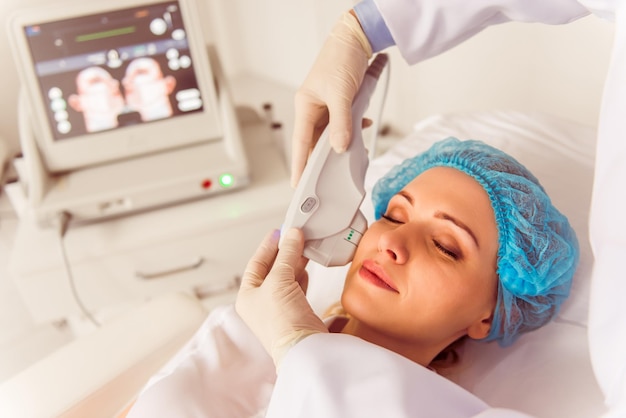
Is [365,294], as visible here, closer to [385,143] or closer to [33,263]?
[33,263]

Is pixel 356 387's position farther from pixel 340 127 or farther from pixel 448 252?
pixel 340 127

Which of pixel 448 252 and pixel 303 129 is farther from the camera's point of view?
pixel 303 129

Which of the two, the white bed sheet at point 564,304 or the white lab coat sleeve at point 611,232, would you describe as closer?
the white lab coat sleeve at point 611,232

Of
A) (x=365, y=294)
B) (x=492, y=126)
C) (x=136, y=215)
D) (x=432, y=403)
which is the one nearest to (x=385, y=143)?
(x=492, y=126)

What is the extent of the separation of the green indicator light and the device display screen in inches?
8.3

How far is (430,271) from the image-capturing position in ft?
2.85

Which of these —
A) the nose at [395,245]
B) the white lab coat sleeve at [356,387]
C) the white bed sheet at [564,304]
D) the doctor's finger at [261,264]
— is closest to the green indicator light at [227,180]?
the white bed sheet at [564,304]

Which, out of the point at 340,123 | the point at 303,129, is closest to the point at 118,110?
the point at 303,129

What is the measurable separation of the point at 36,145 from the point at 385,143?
104 centimetres

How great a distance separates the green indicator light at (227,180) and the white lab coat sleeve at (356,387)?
0.80 metres

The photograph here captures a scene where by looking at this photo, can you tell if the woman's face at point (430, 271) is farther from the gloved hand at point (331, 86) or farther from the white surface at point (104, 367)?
the white surface at point (104, 367)

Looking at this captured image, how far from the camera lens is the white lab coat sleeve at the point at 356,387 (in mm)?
663

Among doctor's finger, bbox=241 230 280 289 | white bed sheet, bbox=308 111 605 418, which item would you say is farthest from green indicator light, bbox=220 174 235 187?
doctor's finger, bbox=241 230 280 289

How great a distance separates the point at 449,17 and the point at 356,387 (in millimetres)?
675
